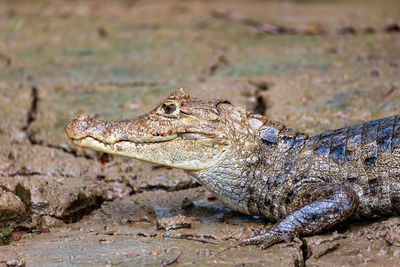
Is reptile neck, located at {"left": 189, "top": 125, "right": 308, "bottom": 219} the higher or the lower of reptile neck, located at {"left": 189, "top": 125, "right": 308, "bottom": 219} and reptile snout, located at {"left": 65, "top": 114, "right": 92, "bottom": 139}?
the lower

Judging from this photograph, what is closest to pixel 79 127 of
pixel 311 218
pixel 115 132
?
pixel 115 132

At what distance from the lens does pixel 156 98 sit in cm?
666

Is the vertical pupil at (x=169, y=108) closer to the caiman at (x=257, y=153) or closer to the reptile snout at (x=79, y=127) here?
the caiman at (x=257, y=153)

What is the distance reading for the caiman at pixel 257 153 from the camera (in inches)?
157

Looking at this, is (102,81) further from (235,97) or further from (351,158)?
(351,158)

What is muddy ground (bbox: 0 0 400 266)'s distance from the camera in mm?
3787

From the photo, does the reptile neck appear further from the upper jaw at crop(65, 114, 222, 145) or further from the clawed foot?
the clawed foot

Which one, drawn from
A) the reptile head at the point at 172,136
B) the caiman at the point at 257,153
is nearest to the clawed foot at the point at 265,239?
the caiman at the point at 257,153

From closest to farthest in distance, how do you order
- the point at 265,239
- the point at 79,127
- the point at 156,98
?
1. the point at 265,239
2. the point at 79,127
3. the point at 156,98

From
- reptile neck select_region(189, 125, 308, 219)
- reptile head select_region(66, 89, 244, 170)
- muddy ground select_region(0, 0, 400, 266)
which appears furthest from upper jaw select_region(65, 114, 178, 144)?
muddy ground select_region(0, 0, 400, 266)

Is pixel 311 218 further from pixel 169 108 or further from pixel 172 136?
pixel 169 108

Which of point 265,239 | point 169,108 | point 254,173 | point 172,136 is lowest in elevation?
point 265,239

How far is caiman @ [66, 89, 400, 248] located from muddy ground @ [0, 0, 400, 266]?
0.25 meters

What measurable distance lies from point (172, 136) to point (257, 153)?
66 cm
